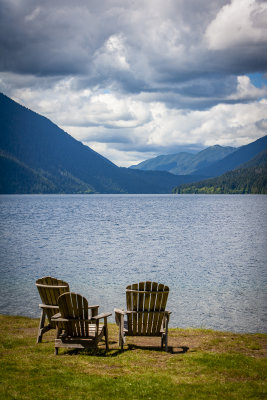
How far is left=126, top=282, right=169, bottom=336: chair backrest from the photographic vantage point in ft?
30.2

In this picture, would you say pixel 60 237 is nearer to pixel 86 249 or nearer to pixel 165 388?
pixel 86 249

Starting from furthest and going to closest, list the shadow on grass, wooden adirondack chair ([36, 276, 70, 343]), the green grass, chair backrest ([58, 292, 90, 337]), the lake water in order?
the lake water < wooden adirondack chair ([36, 276, 70, 343]) < the shadow on grass < chair backrest ([58, 292, 90, 337]) < the green grass

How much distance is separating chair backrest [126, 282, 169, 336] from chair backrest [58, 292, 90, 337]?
1266 mm

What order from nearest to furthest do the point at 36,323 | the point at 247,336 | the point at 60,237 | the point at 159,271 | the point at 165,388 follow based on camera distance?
the point at 165,388
the point at 247,336
the point at 36,323
the point at 159,271
the point at 60,237

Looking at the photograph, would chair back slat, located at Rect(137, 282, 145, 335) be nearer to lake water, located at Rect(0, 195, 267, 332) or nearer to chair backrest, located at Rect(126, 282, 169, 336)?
chair backrest, located at Rect(126, 282, 169, 336)

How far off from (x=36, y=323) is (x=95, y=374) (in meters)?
5.81

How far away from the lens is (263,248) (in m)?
37.1

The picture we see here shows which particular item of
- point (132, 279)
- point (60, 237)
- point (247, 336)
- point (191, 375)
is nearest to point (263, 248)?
point (132, 279)

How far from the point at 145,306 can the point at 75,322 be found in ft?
5.80

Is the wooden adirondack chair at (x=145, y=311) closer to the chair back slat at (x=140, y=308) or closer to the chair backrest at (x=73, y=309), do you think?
the chair back slat at (x=140, y=308)

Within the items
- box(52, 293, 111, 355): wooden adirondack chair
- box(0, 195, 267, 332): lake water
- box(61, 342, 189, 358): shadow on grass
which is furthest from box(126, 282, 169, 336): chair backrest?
box(0, 195, 267, 332): lake water

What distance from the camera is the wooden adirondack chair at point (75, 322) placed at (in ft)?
27.2

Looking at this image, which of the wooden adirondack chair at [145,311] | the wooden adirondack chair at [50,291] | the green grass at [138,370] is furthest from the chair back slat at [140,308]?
the wooden adirondack chair at [50,291]

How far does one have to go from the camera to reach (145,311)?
930 centimetres
